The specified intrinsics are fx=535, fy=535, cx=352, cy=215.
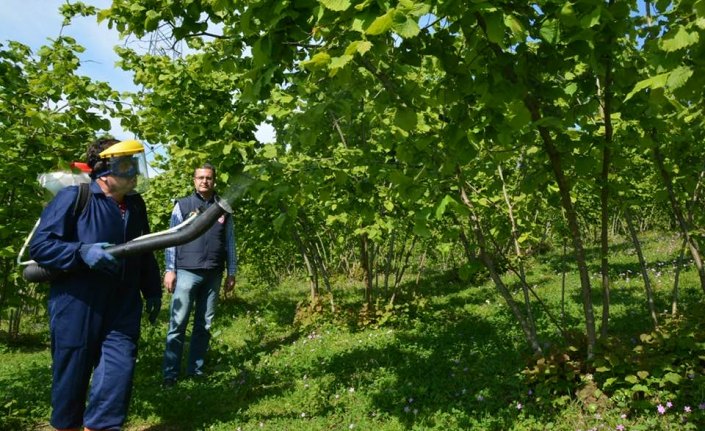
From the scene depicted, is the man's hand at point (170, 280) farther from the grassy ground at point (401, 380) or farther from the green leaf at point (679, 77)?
the green leaf at point (679, 77)

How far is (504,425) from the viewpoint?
3281 mm

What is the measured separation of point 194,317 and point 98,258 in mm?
2601

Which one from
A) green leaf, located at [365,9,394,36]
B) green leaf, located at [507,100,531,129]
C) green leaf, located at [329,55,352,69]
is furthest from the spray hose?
green leaf, located at [507,100,531,129]

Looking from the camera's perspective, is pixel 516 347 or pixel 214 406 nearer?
pixel 214 406

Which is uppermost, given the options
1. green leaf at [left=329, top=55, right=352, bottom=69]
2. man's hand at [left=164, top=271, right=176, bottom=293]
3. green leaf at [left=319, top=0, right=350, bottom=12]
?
green leaf at [left=319, top=0, right=350, bottom=12]

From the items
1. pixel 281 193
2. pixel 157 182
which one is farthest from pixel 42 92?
pixel 157 182

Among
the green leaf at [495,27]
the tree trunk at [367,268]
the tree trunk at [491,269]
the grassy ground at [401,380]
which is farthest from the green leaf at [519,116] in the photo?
the tree trunk at [367,268]

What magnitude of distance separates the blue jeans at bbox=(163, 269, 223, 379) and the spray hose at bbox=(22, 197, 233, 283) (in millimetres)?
2218

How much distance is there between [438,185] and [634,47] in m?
2.26

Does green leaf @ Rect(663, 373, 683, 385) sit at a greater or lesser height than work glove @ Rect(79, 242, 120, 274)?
lesser

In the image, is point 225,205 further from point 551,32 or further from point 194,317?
point 194,317

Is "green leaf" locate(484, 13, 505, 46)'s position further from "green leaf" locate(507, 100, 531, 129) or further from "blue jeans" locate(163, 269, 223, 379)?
"blue jeans" locate(163, 269, 223, 379)

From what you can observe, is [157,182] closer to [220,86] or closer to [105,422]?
[220,86]

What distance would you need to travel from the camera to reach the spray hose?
2766mm
